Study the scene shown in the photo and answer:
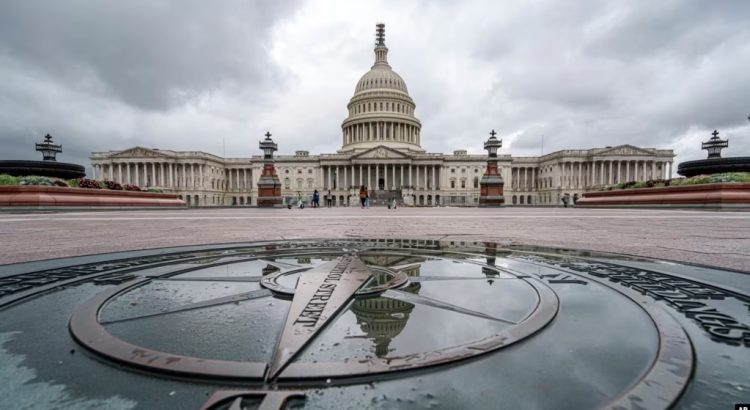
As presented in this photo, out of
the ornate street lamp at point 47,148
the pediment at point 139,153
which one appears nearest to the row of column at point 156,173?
the pediment at point 139,153

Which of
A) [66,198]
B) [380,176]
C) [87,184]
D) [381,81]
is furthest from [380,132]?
[66,198]

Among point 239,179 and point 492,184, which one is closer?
point 492,184

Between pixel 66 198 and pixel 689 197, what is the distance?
1254 inches

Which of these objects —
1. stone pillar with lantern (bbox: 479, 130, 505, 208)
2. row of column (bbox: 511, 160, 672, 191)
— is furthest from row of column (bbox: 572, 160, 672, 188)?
stone pillar with lantern (bbox: 479, 130, 505, 208)

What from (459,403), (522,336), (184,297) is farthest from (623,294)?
(184,297)

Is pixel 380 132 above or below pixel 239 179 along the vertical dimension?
above

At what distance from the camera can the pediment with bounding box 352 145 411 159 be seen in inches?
2968

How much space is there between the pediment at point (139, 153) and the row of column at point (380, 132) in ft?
135

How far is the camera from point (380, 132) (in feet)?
265

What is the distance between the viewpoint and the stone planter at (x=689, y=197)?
17156 millimetres

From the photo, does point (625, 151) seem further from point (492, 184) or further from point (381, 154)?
point (492, 184)

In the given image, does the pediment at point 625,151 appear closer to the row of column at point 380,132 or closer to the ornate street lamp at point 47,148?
the row of column at point 380,132

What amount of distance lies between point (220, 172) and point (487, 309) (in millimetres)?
95500

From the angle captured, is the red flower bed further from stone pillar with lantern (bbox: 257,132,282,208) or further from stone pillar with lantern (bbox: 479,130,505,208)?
stone pillar with lantern (bbox: 479,130,505,208)
